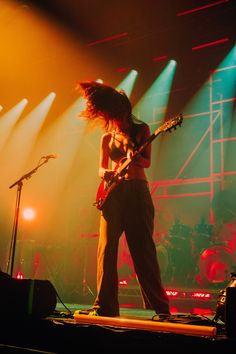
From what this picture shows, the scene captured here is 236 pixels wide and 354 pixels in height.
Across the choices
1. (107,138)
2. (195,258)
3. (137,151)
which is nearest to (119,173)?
(137,151)

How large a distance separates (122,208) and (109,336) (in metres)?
1.35

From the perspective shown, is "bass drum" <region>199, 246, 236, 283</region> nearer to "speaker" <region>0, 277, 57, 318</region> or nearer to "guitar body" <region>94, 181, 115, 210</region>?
"guitar body" <region>94, 181, 115, 210</region>

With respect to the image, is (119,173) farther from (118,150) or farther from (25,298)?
(25,298)

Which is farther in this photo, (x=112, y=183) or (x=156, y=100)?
(x=156, y=100)

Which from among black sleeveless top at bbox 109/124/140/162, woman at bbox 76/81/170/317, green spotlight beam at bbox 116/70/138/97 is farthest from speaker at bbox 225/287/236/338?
green spotlight beam at bbox 116/70/138/97

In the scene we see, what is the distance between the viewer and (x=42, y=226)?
11.1 m

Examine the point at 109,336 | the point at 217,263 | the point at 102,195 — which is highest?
the point at 102,195

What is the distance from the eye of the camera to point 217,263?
7820 millimetres

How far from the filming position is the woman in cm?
332

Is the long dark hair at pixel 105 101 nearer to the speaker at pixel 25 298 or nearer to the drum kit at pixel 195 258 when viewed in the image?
the speaker at pixel 25 298

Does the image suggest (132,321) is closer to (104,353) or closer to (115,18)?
(104,353)

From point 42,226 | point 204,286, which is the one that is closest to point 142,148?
point 204,286

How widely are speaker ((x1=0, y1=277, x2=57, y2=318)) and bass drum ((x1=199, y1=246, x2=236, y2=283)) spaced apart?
524 centimetres

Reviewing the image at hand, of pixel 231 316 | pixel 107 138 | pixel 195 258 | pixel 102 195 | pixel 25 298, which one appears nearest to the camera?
pixel 231 316
